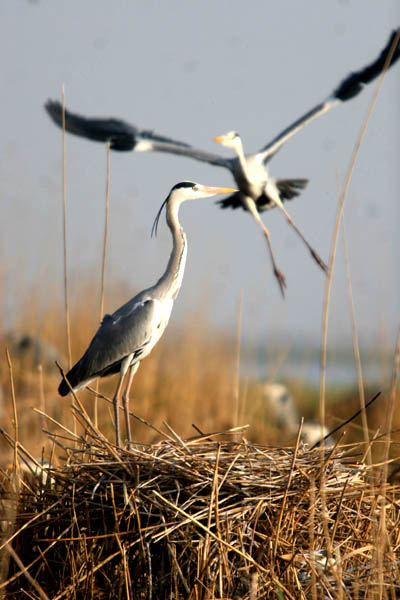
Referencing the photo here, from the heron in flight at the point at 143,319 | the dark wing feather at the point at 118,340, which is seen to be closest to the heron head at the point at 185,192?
the heron in flight at the point at 143,319

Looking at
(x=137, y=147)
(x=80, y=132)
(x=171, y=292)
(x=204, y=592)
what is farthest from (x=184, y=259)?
(x=80, y=132)

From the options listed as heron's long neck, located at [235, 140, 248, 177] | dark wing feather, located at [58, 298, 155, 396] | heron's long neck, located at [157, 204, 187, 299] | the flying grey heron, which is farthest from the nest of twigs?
heron's long neck, located at [235, 140, 248, 177]

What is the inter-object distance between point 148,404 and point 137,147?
3.45 meters

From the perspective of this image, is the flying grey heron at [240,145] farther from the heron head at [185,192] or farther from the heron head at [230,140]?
the heron head at [185,192]

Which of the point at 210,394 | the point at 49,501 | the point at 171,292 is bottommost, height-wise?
the point at 210,394

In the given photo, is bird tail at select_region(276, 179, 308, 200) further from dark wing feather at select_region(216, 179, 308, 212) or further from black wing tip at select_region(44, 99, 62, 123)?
black wing tip at select_region(44, 99, 62, 123)

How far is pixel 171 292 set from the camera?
3.32m

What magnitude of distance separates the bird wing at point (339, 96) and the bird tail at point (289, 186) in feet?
1.18

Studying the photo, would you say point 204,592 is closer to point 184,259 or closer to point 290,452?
point 290,452

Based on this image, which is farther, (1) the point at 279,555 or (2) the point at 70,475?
(2) the point at 70,475

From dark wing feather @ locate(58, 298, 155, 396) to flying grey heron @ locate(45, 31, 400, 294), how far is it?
5.53 feet

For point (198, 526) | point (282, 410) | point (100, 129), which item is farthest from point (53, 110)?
point (282, 410)

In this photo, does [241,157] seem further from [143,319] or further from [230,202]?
[143,319]

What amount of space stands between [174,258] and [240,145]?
2.29 meters
